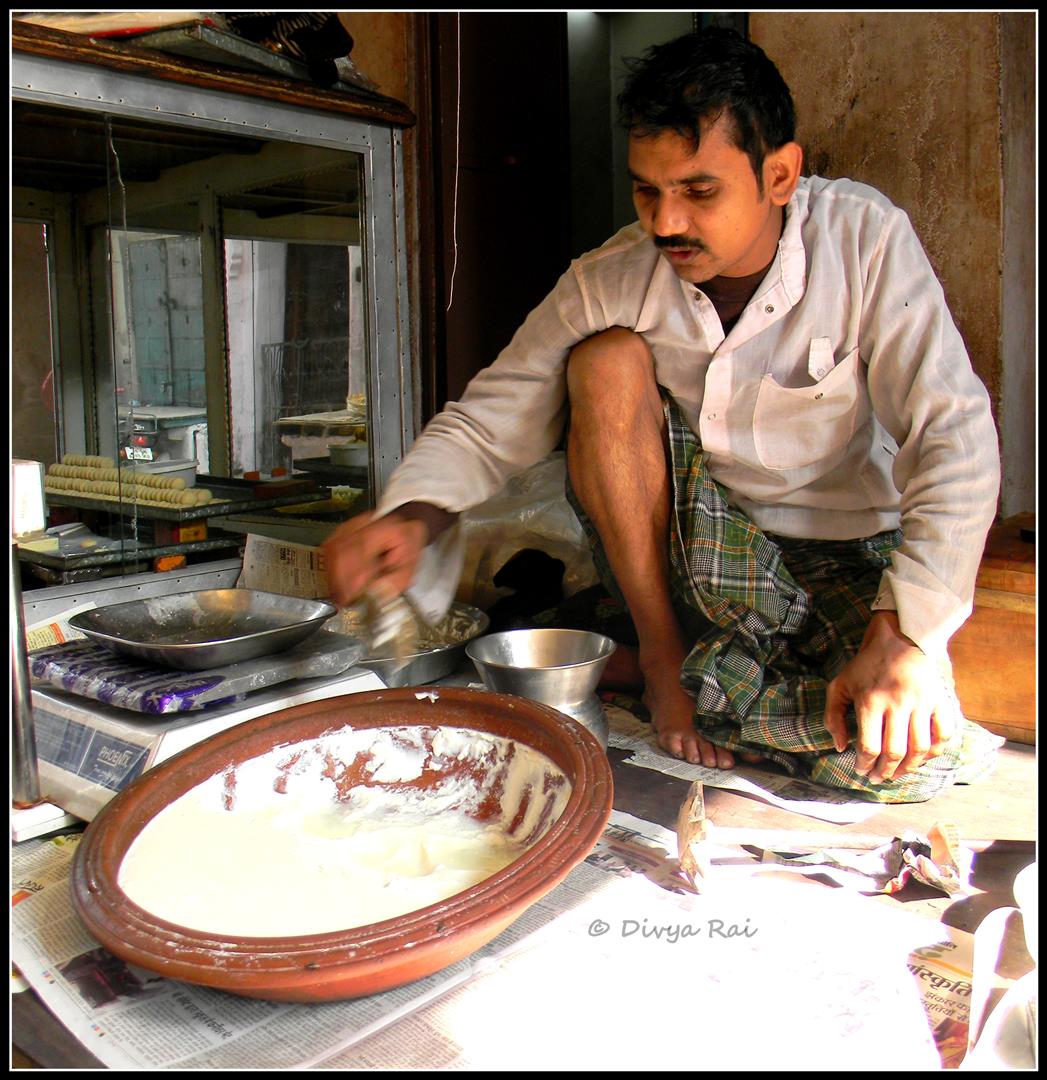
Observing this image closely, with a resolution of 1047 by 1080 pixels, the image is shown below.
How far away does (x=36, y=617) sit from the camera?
2.19 metres

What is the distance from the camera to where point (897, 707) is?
1.36m

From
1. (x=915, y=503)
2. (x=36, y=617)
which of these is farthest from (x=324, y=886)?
(x=36, y=617)

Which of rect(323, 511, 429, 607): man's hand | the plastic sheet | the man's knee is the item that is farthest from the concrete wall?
rect(323, 511, 429, 607): man's hand

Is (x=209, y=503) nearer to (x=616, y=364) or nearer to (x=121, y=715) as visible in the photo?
(x=121, y=715)

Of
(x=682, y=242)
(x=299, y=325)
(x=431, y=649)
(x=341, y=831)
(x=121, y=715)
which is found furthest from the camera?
(x=299, y=325)

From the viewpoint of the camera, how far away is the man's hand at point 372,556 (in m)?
1.51

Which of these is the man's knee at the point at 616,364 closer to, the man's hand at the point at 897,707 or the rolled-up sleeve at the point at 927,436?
the rolled-up sleeve at the point at 927,436

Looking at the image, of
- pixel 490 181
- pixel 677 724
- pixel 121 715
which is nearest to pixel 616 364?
pixel 677 724

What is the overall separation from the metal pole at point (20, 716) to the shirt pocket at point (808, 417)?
122 centimetres

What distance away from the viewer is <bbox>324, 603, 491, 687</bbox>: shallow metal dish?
1.88m

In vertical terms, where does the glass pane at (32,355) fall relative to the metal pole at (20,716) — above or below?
above

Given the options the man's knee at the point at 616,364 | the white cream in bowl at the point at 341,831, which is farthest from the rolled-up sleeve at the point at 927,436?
the white cream in bowl at the point at 341,831

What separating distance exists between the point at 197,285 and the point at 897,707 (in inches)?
78.1

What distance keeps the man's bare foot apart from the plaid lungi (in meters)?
0.02
